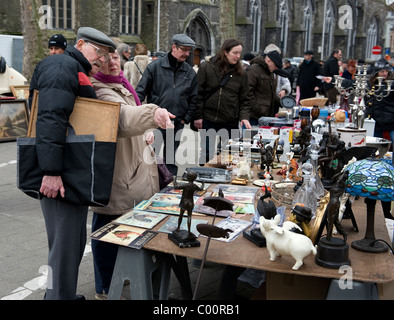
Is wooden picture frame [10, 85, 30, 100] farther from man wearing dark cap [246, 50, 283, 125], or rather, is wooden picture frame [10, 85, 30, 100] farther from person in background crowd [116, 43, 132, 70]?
man wearing dark cap [246, 50, 283, 125]

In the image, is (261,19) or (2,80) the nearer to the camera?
(2,80)

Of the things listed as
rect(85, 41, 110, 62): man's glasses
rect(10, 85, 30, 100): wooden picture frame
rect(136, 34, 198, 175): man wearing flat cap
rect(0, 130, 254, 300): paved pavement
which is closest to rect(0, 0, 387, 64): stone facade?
rect(10, 85, 30, 100): wooden picture frame

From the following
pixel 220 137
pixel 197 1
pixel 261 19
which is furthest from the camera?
pixel 261 19

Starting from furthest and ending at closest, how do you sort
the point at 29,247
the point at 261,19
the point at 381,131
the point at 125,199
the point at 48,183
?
the point at 261,19 → the point at 381,131 → the point at 29,247 → the point at 125,199 → the point at 48,183

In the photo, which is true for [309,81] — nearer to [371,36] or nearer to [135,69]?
[135,69]

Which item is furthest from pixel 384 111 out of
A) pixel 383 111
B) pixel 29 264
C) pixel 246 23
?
pixel 246 23

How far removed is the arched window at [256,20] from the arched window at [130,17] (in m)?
10.6

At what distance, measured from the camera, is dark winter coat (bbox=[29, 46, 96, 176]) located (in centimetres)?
277

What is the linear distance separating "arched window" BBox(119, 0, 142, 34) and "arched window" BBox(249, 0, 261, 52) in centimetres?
1057

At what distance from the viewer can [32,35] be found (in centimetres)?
1392

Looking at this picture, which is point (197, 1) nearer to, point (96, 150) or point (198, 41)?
point (198, 41)

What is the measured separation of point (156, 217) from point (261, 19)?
35.6m

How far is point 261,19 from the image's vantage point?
36.7 m
